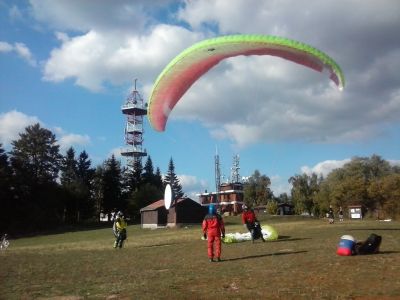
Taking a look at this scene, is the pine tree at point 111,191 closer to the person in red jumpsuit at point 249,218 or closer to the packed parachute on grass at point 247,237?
the packed parachute on grass at point 247,237

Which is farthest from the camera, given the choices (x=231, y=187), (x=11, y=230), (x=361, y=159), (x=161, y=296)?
(x=231, y=187)

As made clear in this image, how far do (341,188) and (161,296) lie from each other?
6925 cm

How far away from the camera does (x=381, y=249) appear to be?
16.0 meters

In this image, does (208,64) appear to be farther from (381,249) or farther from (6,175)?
(6,175)

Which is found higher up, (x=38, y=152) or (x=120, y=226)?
(x=38, y=152)

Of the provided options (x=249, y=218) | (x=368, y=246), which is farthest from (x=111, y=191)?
(x=368, y=246)

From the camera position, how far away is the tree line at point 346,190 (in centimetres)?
6721

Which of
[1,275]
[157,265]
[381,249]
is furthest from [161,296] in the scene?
[381,249]

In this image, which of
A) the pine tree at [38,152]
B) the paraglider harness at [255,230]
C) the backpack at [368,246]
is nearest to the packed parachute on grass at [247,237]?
the paraglider harness at [255,230]

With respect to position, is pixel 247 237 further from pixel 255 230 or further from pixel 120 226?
pixel 120 226

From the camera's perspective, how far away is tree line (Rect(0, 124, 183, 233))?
71.7m

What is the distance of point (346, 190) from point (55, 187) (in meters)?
48.0

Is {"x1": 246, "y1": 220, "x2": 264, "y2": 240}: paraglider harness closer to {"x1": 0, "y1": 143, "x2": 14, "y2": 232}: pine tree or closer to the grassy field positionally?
the grassy field

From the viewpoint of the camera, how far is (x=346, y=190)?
74438mm
